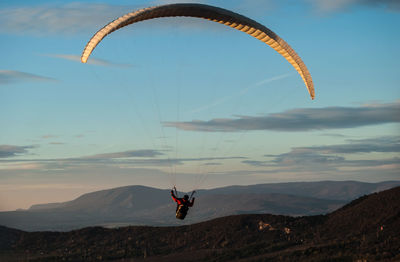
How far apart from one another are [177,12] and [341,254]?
64.0 ft

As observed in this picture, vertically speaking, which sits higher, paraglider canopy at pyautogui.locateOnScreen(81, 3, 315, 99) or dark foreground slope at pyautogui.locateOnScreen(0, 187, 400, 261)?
paraglider canopy at pyautogui.locateOnScreen(81, 3, 315, 99)

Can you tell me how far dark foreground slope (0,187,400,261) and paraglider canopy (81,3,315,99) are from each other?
1331cm

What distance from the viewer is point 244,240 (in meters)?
44.8

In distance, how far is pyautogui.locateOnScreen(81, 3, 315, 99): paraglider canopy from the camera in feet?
77.6

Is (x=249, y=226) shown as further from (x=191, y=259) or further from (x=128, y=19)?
(x=128, y=19)

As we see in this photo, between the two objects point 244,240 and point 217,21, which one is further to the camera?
point 244,240

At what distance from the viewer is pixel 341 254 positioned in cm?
3344

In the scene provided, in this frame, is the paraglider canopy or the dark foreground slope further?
the dark foreground slope

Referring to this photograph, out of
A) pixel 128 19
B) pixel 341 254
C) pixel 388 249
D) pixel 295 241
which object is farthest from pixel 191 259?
pixel 128 19

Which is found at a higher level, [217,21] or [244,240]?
Result: [217,21]

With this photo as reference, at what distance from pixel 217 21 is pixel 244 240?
24605 mm

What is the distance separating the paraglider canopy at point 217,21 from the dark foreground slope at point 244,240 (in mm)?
13312

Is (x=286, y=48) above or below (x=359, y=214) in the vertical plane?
above

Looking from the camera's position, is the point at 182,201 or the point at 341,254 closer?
the point at 182,201
